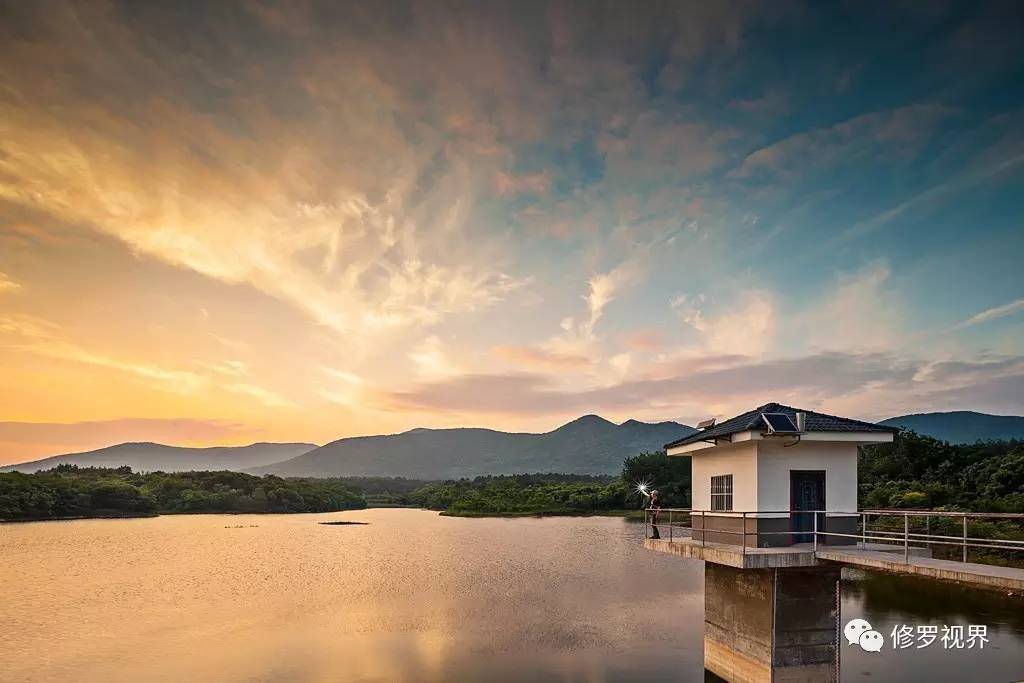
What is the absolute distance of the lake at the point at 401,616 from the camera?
64.4ft

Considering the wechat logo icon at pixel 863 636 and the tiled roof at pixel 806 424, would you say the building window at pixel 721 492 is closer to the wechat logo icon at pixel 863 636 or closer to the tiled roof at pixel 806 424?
the tiled roof at pixel 806 424

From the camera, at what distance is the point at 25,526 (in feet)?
227

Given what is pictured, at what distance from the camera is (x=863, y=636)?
2236cm

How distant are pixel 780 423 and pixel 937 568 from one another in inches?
177

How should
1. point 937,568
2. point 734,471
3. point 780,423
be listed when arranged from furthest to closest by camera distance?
point 734,471 < point 780,423 < point 937,568

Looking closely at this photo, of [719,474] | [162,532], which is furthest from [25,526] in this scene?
[719,474]

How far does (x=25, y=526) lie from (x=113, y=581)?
148 ft

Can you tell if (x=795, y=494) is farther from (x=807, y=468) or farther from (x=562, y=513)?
(x=562, y=513)

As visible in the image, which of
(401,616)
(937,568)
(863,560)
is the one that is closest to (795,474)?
(863,560)

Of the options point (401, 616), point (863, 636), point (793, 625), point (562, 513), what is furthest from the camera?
point (562, 513)

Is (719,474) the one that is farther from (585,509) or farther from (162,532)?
(585,509)

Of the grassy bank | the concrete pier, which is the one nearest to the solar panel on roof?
the concrete pier

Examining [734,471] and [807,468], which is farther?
[734,471]

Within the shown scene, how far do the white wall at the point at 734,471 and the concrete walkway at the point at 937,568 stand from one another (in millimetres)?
2012
